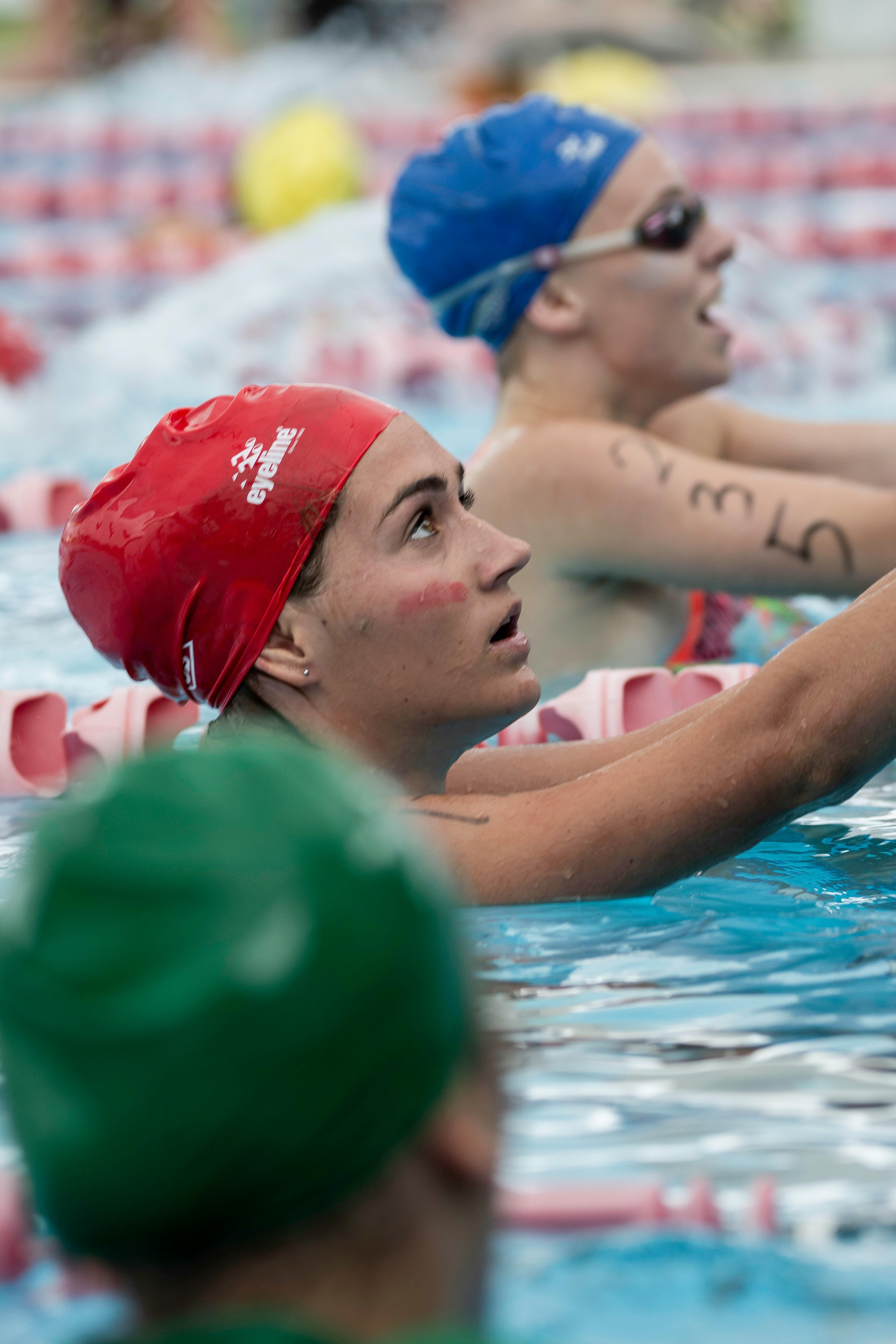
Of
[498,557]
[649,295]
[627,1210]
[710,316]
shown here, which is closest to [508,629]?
[498,557]

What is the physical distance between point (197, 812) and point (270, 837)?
0.04m

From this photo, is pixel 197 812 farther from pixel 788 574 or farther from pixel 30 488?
pixel 30 488

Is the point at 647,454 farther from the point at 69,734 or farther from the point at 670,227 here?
the point at 69,734

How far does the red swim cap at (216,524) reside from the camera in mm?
2205

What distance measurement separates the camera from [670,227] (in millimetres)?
3631

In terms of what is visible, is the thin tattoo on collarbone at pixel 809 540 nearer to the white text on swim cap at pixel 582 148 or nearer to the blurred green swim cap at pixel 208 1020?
the white text on swim cap at pixel 582 148

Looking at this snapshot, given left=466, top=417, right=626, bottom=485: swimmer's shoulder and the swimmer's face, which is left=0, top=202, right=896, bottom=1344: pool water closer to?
left=466, top=417, right=626, bottom=485: swimmer's shoulder

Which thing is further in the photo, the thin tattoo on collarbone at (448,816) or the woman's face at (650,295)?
the woman's face at (650,295)

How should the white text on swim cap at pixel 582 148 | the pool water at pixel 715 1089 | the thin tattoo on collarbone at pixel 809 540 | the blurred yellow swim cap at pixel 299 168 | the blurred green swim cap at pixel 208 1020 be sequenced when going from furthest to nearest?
the blurred yellow swim cap at pixel 299 168, the white text on swim cap at pixel 582 148, the thin tattoo on collarbone at pixel 809 540, the pool water at pixel 715 1089, the blurred green swim cap at pixel 208 1020

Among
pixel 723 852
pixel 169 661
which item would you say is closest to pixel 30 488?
pixel 169 661

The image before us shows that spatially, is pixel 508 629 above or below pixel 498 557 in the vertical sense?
below

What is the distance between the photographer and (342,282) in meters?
10.2

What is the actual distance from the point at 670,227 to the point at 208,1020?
10.00ft

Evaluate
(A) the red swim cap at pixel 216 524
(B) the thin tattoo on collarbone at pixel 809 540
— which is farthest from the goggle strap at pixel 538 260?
(A) the red swim cap at pixel 216 524
